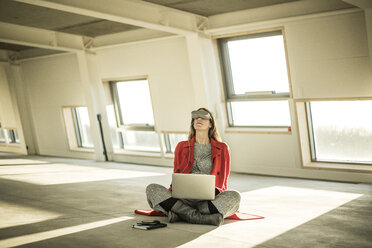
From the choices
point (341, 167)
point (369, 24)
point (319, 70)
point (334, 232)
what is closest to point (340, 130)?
point (341, 167)

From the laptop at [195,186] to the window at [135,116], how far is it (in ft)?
20.5

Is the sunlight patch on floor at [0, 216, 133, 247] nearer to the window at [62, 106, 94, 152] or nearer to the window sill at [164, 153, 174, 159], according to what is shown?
the window sill at [164, 153, 174, 159]

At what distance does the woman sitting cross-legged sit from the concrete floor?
0.18 metres

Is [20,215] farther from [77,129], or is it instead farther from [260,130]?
[77,129]

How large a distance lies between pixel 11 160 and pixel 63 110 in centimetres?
205

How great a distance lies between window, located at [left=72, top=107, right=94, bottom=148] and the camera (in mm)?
13523

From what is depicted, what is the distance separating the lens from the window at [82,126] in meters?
13.5

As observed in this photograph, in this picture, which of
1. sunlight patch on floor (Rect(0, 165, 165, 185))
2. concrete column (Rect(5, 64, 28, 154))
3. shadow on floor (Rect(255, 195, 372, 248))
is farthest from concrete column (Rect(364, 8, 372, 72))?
concrete column (Rect(5, 64, 28, 154))

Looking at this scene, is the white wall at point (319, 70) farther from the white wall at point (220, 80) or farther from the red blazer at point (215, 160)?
the red blazer at point (215, 160)

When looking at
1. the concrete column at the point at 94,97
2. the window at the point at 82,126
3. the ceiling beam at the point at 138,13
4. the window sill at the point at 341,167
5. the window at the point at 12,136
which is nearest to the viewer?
the ceiling beam at the point at 138,13

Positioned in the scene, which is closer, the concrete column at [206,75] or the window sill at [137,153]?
the concrete column at [206,75]

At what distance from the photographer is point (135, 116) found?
39.1 ft

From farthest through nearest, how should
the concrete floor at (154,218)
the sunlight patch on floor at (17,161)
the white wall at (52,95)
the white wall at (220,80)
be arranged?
the white wall at (52,95), the sunlight patch on floor at (17,161), the white wall at (220,80), the concrete floor at (154,218)

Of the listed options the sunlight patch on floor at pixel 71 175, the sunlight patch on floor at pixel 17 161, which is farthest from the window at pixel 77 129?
the sunlight patch on floor at pixel 71 175
